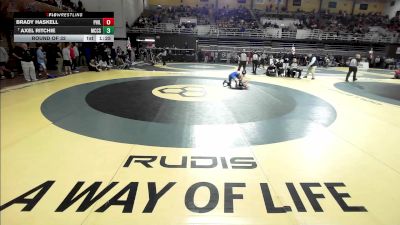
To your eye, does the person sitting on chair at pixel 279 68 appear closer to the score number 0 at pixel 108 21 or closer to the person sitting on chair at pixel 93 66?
the person sitting on chair at pixel 93 66

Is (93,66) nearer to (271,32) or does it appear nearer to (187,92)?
(187,92)

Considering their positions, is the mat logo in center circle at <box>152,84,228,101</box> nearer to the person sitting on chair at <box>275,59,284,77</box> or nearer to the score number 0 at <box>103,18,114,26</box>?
the score number 0 at <box>103,18,114,26</box>

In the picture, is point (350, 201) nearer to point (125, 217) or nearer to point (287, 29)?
point (125, 217)

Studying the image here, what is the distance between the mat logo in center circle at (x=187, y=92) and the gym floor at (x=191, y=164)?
1148mm

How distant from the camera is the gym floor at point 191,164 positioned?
9.33 ft

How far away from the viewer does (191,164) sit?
13.1 ft

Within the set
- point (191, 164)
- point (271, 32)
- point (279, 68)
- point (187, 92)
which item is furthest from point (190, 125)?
point (271, 32)

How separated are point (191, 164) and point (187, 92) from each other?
5.97 metres

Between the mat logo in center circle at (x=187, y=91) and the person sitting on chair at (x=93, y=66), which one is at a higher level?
the person sitting on chair at (x=93, y=66)

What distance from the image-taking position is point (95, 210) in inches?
112

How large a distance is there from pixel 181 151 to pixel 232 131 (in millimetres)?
1573
